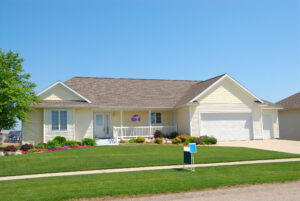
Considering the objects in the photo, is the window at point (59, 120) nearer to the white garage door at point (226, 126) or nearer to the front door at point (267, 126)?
the white garage door at point (226, 126)

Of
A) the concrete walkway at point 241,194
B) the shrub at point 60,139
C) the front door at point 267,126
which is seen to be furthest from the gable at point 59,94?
the front door at point 267,126

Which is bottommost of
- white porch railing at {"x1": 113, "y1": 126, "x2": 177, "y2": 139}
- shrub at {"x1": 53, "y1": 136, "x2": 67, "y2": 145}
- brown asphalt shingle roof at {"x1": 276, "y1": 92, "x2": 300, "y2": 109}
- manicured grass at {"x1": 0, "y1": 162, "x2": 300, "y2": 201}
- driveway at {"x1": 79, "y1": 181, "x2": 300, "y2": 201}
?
driveway at {"x1": 79, "y1": 181, "x2": 300, "y2": 201}

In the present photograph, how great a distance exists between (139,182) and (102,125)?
56.3 feet

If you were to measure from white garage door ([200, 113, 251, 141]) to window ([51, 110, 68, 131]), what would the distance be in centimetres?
1136

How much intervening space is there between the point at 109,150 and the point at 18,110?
7.38 metres

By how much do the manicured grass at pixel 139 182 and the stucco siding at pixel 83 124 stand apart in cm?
1252

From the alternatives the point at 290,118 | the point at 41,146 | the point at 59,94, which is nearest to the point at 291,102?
the point at 290,118

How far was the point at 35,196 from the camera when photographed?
7750mm

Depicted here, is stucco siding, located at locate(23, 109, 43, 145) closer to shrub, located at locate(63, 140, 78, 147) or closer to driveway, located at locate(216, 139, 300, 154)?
shrub, located at locate(63, 140, 78, 147)

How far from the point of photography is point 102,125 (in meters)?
25.8

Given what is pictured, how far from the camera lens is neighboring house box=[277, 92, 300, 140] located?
28.8m

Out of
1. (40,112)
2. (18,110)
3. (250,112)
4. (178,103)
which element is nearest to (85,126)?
(40,112)

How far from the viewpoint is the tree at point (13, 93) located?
62.1 feet

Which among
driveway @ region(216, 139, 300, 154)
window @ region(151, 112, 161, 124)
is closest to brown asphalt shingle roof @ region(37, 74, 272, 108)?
window @ region(151, 112, 161, 124)
